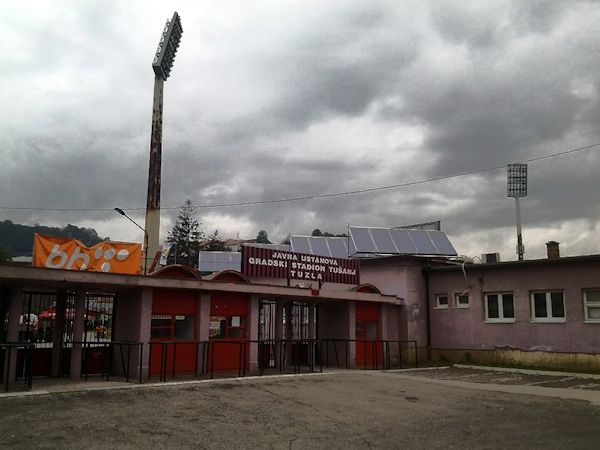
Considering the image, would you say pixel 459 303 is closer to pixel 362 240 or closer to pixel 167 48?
pixel 362 240

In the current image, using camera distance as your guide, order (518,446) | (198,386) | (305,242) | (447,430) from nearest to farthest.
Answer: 1. (518,446)
2. (447,430)
3. (198,386)
4. (305,242)

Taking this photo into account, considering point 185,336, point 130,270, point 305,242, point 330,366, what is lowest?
point 330,366

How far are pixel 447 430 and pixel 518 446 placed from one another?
1.33 meters

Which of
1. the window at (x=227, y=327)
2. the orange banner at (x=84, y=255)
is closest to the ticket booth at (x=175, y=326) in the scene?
the window at (x=227, y=327)

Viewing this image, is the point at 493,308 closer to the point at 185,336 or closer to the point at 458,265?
the point at 458,265

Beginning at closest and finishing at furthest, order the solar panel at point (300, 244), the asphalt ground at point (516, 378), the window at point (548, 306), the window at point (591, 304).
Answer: the asphalt ground at point (516, 378) < the window at point (591, 304) < the window at point (548, 306) < the solar panel at point (300, 244)

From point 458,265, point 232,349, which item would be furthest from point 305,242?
point 232,349

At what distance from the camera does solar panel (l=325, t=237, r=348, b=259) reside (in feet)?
97.9

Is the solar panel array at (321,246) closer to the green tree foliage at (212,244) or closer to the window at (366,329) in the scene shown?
the window at (366,329)

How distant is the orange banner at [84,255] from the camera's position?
1453cm

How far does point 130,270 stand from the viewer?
Answer: 1691 cm

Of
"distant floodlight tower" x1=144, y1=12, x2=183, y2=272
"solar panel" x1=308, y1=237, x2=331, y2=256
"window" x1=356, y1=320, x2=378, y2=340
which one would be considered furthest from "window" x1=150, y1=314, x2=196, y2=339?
"distant floodlight tower" x1=144, y1=12, x2=183, y2=272

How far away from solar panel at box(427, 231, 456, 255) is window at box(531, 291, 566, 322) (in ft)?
22.8

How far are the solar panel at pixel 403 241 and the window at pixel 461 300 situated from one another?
4.84 meters
